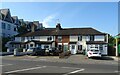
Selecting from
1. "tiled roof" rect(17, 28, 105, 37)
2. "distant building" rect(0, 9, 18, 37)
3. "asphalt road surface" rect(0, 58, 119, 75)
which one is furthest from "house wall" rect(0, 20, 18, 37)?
"asphalt road surface" rect(0, 58, 119, 75)

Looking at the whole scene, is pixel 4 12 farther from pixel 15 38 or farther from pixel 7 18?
pixel 15 38

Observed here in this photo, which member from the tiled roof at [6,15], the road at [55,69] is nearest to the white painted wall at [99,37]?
the tiled roof at [6,15]

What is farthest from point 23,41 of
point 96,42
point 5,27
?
point 96,42

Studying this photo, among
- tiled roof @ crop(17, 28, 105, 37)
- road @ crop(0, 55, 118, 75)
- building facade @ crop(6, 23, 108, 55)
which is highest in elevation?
tiled roof @ crop(17, 28, 105, 37)

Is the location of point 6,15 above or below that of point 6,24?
above

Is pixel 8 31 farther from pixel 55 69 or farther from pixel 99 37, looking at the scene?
pixel 55 69

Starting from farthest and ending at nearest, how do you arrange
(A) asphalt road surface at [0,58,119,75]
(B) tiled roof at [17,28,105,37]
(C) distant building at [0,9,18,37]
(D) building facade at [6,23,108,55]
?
(C) distant building at [0,9,18,37] < (B) tiled roof at [17,28,105,37] < (D) building facade at [6,23,108,55] < (A) asphalt road surface at [0,58,119,75]

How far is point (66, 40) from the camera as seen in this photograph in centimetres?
5944

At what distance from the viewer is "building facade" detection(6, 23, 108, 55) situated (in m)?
56.0

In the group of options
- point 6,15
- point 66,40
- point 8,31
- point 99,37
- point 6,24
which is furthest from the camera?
point 8,31

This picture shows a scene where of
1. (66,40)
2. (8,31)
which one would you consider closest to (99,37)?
(66,40)

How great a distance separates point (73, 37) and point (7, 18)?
19.7m

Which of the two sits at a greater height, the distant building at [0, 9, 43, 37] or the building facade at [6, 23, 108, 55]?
the distant building at [0, 9, 43, 37]

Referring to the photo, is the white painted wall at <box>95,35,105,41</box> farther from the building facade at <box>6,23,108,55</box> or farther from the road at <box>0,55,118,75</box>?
the road at <box>0,55,118,75</box>
